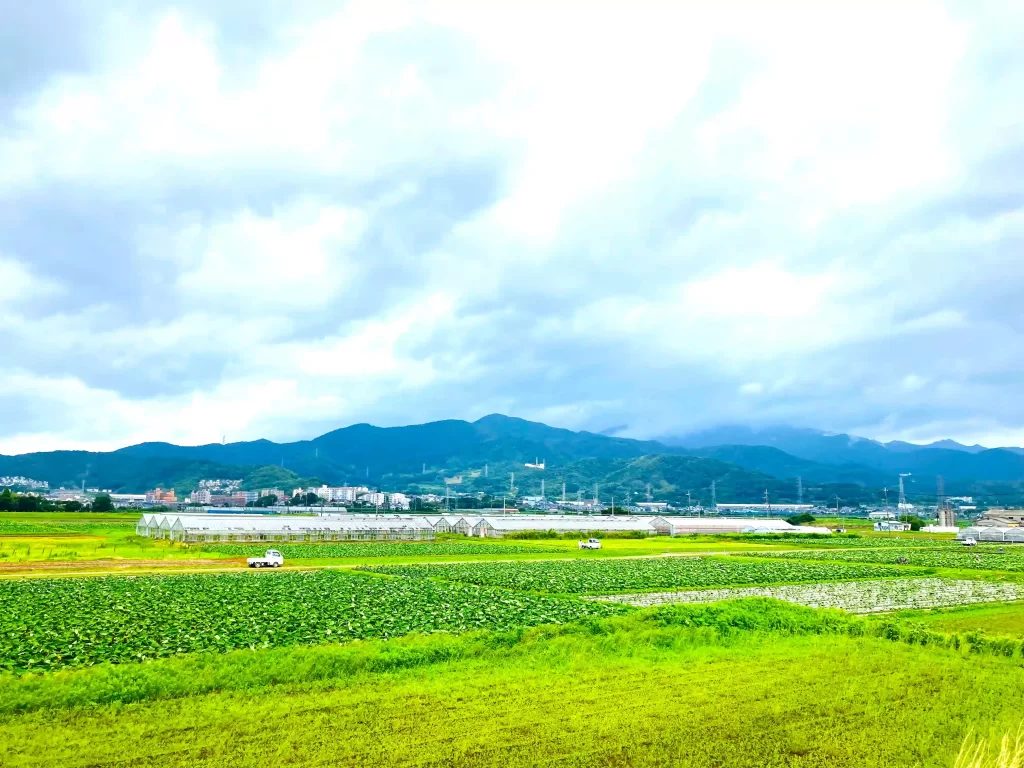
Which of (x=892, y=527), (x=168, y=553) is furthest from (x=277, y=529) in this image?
(x=892, y=527)

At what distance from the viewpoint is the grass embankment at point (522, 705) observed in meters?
11.3

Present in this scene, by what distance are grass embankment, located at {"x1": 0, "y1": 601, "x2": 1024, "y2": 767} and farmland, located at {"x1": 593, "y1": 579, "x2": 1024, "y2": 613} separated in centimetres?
1238

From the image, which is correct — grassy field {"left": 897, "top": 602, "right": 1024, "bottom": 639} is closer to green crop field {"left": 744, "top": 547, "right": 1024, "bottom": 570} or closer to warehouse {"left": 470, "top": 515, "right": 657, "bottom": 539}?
green crop field {"left": 744, "top": 547, "right": 1024, "bottom": 570}

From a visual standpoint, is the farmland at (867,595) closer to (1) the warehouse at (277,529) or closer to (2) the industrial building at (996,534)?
(1) the warehouse at (277,529)

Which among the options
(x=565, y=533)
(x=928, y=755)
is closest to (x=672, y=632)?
(x=928, y=755)

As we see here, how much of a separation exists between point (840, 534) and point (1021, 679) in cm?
9646

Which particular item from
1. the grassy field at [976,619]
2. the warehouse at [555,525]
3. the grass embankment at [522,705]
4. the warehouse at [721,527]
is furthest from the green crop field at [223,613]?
the warehouse at [721,527]

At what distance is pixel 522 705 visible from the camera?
44.9 ft

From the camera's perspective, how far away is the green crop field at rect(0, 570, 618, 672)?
61.0 ft

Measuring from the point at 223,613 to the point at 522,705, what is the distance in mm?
14242

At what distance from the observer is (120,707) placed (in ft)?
43.5

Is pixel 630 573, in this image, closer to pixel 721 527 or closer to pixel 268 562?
pixel 268 562

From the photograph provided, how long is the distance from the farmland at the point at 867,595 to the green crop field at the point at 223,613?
6271 mm

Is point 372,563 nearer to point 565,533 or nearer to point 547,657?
point 547,657
